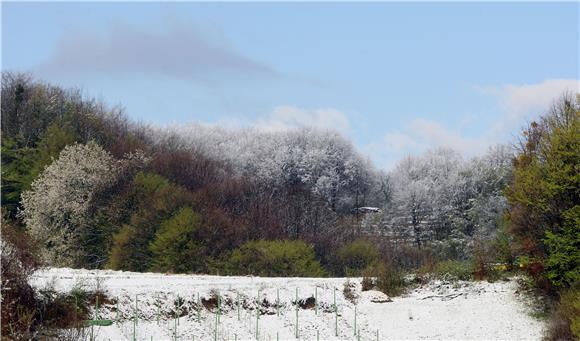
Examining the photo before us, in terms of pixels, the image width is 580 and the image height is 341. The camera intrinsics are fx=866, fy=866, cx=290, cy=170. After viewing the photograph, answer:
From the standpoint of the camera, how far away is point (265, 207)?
232 ft

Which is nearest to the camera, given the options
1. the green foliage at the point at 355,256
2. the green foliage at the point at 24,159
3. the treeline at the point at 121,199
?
→ the treeline at the point at 121,199

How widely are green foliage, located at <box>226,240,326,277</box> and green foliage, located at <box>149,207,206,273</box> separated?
2.16 meters

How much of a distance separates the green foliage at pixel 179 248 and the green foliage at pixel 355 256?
36.4ft

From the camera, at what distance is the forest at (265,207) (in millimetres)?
37688

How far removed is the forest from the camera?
37688mm

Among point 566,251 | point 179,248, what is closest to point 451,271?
point 566,251

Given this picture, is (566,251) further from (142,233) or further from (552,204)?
(142,233)

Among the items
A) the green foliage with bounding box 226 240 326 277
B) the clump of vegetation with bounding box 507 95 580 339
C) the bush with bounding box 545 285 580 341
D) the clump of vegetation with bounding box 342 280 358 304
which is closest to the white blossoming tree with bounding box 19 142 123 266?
the green foliage with bounding box 226 240 326 277

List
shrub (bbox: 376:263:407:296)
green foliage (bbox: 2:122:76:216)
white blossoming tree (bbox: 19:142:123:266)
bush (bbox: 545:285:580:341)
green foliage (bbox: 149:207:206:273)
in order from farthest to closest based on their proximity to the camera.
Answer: green foliage (bbox: 2:122:76:216) → white blossoming tree (bbox: 19:142:123:266) → green foliage (bbox: 149:207:206:273) → shrub (bbox: 376:263:407:296) → bush (bbox: 545:285:580:341)

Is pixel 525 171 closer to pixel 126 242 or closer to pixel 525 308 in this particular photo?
pixel 525 308

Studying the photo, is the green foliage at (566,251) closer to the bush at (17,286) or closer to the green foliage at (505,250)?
the green foliage at (505,250)

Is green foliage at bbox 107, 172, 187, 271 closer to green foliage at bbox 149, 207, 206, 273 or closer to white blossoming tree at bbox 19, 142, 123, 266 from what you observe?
green foliage at bbox 149, 207, 206, 273

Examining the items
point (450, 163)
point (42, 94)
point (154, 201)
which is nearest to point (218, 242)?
point (154, 201)

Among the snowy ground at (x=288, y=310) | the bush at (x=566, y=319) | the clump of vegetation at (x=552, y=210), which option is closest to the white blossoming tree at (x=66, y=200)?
the snowy ground at (x=288, y=310)
